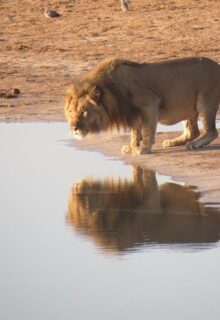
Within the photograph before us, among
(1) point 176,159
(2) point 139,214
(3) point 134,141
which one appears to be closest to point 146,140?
(3) point 134,141

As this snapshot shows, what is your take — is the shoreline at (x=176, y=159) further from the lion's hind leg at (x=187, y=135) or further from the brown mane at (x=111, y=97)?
the brown mane at (x=111, y=97)

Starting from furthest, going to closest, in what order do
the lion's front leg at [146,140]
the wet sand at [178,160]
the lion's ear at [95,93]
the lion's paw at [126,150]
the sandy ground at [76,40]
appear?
the sandy ground at [76,40], the lion's paw at [126,150], the lion's front leg at [146,140], the lion's ear at [95,93], the wet sand at [178,160]

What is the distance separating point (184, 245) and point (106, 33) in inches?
689

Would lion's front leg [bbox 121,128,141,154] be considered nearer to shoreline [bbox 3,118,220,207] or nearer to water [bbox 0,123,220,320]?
shoreline [bbox 3,118,220,207]

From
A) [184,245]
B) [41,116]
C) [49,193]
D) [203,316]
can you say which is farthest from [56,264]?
[41,116]

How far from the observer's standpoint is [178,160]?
15.4m

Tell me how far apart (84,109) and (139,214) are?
12.2ft

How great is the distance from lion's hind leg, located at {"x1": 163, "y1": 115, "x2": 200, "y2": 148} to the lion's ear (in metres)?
1.33

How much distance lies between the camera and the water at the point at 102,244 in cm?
901

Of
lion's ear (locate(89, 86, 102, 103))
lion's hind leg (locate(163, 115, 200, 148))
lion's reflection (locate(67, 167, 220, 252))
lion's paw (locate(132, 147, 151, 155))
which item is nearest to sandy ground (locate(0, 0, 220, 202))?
lion's hind leg (locate(163, 115, 200, 148))

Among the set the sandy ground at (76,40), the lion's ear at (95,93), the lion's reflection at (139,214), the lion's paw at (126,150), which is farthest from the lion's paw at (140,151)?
the sandy ground at (76,40)

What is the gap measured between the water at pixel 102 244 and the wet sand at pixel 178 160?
221 mm

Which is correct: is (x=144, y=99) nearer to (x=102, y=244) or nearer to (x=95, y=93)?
(x=95, y=93)

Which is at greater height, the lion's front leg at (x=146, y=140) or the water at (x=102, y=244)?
the water at (x=102, y=244)
